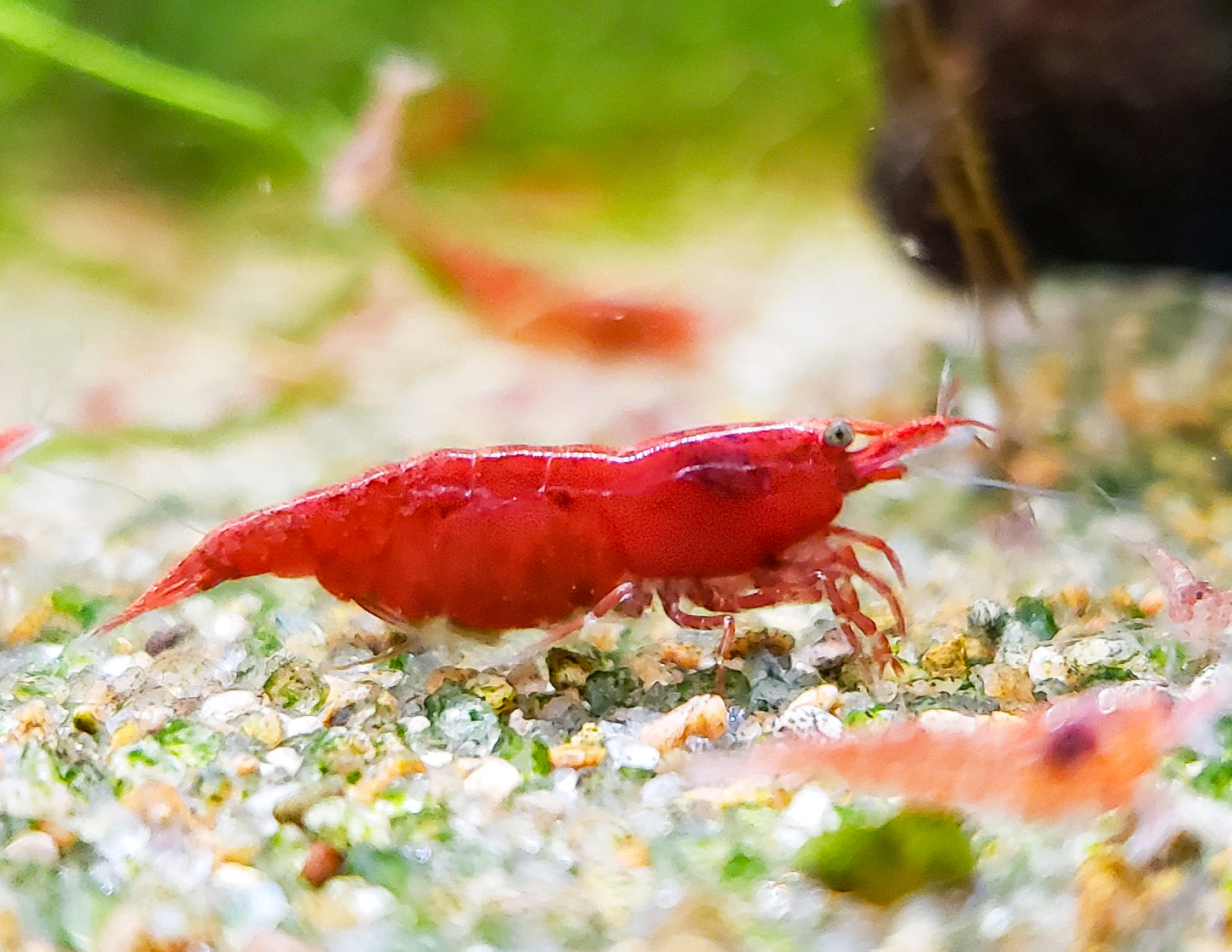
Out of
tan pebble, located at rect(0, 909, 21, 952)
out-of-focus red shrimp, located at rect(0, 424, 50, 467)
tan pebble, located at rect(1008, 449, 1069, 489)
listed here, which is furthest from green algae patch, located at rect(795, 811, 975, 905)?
out-of-focus red shrimp, located at rect(0, 424, 50, 467)

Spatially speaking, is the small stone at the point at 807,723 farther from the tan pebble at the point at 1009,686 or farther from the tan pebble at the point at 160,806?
the tan pebble at the point at 160,806

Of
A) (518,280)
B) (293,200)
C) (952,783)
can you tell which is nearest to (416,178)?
(293,200)

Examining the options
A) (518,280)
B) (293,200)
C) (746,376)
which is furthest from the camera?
(293,200)

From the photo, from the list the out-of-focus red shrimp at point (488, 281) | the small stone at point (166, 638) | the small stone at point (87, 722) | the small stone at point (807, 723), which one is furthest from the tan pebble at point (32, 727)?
the out-of-focus red shrimp at point (488, 281)

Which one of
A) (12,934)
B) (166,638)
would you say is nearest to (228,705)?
(166,638)

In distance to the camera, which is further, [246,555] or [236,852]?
[246,555]

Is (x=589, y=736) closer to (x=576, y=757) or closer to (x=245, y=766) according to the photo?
(x=576, y=757)

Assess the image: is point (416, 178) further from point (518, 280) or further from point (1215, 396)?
point (1215, 396)
